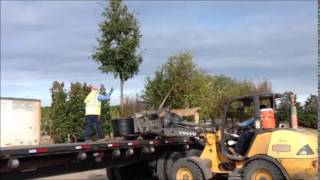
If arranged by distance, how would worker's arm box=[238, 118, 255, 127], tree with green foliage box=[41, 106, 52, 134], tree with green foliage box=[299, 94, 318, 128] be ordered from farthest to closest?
tree with green foliage box=[299, 94, 318, 128], tree with green foliage box=[41, 106, 52, 134], worker's arm box=[238, 118, 255, 127]

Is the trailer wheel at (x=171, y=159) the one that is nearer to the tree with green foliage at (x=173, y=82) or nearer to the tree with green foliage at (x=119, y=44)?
the tree with green foliage at (x=119, y=44)

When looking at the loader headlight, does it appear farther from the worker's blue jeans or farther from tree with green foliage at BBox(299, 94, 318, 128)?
tree with green foliage at BBox(299, 94, 318, 128)

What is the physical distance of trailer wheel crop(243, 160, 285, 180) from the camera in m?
11.4

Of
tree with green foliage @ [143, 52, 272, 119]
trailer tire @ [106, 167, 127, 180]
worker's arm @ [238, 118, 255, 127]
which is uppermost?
tree with green foliage @ [143, 52, 272, 119]

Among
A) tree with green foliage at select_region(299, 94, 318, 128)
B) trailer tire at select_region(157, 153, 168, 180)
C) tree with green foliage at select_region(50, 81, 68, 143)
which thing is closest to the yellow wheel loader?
trailer tire at select_region(157, 153, 168, 180)

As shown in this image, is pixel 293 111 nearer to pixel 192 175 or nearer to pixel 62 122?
pixel 192 175

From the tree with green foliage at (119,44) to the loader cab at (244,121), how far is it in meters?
7.58

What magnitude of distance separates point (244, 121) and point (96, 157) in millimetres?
3314

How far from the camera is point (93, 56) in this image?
20438mm

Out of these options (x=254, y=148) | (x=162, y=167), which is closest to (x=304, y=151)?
(x=254, y=148)

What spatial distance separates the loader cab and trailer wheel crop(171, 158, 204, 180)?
714mm

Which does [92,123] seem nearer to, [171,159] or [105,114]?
[171,159]

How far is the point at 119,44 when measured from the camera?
19984 mm

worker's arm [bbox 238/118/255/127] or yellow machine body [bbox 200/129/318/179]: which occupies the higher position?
worker's arm [bbox 238/118/255/127]
